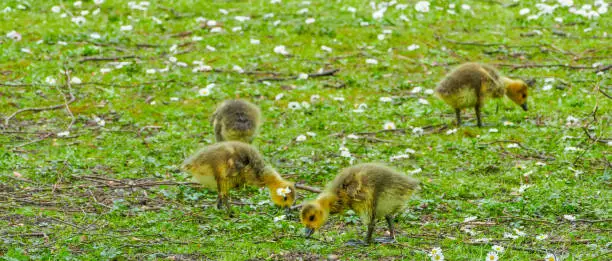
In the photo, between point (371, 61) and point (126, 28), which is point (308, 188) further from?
point (126, 28)

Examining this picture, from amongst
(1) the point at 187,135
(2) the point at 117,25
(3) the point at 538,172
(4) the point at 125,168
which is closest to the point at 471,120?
(3) the point at 538,172

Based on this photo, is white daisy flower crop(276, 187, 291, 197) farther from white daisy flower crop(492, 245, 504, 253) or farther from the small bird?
white daisy flower crop(492, 245, 504, 253)

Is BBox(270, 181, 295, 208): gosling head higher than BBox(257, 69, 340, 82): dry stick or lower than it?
higher

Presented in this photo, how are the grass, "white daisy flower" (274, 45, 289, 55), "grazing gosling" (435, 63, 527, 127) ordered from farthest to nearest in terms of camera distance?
1. "white daisy flower" (274, 45, 289, 55)
2. "grazing gosling" (435, 63, 527, 127)
3. the grass

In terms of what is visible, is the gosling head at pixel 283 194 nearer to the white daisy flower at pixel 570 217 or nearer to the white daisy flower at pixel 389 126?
the white daisy flower at pixel 570 217

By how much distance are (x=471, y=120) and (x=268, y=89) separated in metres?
3.40

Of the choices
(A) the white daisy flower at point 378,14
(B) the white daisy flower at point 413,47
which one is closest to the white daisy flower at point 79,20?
(A) the white daisy flower at point 378,14

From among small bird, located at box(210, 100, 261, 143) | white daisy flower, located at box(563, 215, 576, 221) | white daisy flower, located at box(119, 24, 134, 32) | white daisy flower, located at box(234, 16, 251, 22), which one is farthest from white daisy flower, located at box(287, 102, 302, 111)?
white daisy flower, located at box(563, 215, 576, 221)

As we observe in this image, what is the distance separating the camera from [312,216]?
7230 mm

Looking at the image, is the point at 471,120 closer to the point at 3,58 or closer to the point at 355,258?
the point at 355,258

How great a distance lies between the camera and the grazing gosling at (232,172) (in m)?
8.30

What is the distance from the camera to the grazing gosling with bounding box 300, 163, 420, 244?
7219 mm

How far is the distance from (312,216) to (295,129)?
15.2 ft

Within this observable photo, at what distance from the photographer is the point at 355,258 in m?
6.93
